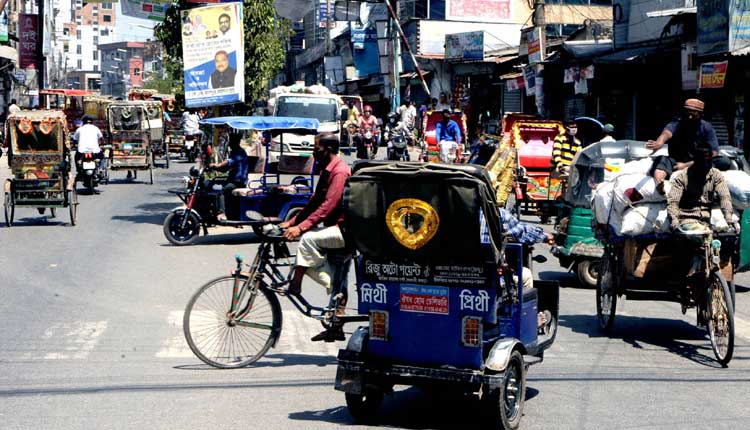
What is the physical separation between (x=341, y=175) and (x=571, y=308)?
3.99 meters

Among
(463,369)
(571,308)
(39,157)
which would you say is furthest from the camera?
(39,157)

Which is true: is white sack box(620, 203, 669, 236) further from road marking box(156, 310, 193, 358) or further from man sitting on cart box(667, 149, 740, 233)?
road marking box(156, 310, 193, 358)

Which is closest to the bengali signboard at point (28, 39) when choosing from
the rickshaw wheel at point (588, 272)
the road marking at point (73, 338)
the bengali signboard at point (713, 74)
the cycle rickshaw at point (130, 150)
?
the cycle rickshaw at point (130, 150)

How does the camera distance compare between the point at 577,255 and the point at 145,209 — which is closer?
the point at 577,255

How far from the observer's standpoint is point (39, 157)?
19.0m

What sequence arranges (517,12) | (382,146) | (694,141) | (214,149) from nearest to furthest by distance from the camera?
(694,141) → (214,149) → (382,146) → (517,12)

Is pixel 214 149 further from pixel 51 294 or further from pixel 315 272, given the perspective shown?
Result: pixel 315 272

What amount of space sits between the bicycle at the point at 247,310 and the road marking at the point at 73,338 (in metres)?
1.22

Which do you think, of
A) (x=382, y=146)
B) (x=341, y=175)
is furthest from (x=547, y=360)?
(x=382, y=146)

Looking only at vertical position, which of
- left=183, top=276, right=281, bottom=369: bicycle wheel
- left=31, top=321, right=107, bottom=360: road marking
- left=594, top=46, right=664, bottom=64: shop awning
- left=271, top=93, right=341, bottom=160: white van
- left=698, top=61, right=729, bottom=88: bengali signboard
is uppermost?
left=594, top=46, right=664, bottom=64: shop awning

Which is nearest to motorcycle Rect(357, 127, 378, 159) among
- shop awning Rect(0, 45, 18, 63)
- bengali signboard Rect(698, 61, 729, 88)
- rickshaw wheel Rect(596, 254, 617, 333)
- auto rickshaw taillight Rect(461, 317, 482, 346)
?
bengali signboard Rect(698, 61, 729, 88)

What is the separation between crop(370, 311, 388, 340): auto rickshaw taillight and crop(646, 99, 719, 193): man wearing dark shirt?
3.82 metres

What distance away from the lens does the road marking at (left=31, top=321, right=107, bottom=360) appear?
8.58 metres

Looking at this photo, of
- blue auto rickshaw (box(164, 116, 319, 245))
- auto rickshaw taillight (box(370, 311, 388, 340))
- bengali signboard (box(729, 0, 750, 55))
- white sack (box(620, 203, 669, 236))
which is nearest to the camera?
auto rickshaw taillight (box(370, 311, 388, 340))
